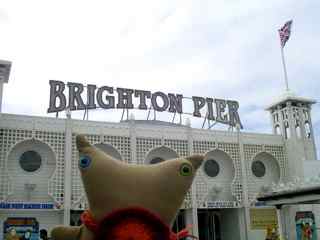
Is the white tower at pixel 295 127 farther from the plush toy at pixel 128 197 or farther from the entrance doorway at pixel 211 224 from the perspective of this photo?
the plush toy at pixel 128 197

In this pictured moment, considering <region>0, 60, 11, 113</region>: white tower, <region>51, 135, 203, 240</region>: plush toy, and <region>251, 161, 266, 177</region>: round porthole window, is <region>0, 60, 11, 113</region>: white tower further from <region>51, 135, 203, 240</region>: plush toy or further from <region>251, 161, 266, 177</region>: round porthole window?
<region>51, 135, 203, 240</region>: plush toy

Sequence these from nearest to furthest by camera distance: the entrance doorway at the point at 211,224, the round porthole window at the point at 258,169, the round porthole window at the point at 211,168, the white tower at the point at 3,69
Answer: the white tower at the point at 3,69
the round porthole window at the point at 211,168
the round porthole window at the point at 258,169
the entrance doorway at the point at 211,224

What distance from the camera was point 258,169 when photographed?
29.6m

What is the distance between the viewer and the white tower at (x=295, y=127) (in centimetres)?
2980

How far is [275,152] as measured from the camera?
29.9 metres

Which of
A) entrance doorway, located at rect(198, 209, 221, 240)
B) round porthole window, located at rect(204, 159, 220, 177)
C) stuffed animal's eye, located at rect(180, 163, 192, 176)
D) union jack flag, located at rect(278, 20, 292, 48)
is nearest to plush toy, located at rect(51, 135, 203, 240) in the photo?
stuffed animal's eye, located at rect(180, 163, 192, 176)

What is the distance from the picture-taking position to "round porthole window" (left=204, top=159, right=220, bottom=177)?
28.2 metres

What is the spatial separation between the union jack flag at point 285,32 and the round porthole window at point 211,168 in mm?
10281

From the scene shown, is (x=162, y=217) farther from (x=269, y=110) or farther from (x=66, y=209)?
(x=269, y=110)

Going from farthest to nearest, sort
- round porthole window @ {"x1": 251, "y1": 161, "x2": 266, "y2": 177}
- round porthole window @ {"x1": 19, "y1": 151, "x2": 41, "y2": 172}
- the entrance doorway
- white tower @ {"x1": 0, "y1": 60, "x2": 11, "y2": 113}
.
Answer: the entrance doorway < round porthole window @ {"x1": 251, "y1": 161, "x2": 266, "y2": 177} < round porthole window @ {"x1": 19, "y1": 151, "x2": 41, "y2": 172} < white tower @ {"x1": 0, "y1": 60, "x2": 11, "y2": 113}

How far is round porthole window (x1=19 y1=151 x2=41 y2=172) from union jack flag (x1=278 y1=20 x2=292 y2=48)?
1902 cm

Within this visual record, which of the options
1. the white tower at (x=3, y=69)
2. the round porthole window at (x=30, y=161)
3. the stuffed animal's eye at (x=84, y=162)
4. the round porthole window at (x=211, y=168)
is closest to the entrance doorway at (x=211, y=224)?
the round porthole window at (x=211, y=168)

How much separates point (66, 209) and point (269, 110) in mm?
18123

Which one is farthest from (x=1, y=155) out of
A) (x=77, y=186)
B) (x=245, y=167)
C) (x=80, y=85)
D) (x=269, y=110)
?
(x=269, y=110)
